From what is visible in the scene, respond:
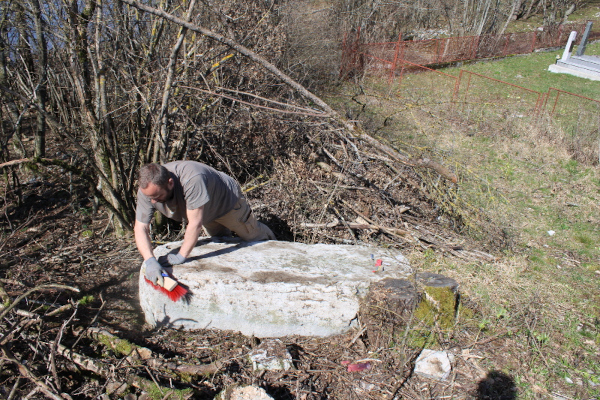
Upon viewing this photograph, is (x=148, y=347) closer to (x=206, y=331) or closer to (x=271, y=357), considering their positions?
(x=206, y=331)

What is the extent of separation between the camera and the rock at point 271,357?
301 cm

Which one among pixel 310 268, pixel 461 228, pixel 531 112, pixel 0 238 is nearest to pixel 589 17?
pixel 531 112

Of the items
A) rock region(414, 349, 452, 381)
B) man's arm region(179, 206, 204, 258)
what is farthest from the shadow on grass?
man's arm region(179, 206, 204, 258)

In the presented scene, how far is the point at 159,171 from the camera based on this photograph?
297 cm

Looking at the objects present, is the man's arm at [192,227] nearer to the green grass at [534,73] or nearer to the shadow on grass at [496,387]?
the shadow on grass at [496,387]

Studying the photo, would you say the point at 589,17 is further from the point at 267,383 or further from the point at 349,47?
the point at 267,383

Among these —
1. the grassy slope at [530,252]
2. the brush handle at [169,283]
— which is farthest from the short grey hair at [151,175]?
the grassy slope at [530,252]

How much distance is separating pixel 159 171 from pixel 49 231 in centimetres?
302

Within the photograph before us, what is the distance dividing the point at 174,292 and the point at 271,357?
0.98 metres

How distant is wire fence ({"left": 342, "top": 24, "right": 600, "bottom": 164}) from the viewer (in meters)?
8.34

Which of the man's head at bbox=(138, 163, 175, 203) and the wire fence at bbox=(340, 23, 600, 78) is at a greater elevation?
the wire fence at bbox=(340, 23, 600, 78)

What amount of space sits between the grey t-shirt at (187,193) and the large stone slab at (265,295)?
465mm

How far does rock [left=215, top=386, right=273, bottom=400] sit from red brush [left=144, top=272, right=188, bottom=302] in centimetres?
94

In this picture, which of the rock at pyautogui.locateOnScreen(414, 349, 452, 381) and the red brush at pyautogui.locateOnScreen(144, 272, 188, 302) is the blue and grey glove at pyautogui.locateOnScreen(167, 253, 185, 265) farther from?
the rock at pyautogui.locateOnScreen(414, 349, 452, 381)
